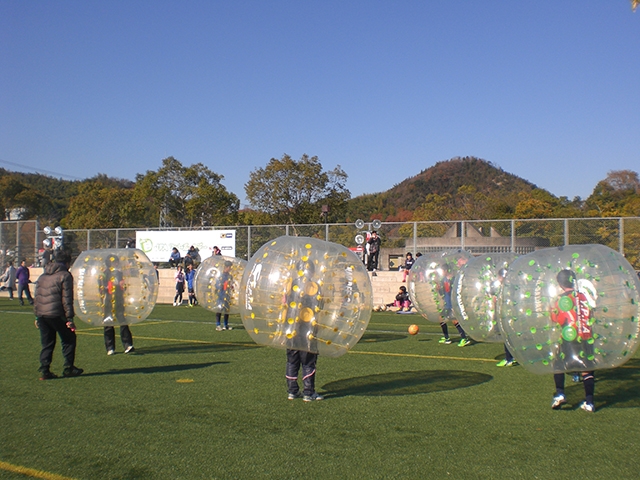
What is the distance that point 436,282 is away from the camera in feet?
42.5

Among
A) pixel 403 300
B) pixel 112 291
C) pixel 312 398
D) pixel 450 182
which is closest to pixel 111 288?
pixel 112 291

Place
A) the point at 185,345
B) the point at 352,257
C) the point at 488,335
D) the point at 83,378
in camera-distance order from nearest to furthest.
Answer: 1. the point at 352,257
2. the point at 83,378
3. the point at 488,335
4. the point at 185,345

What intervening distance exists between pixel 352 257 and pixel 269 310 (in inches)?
53.3

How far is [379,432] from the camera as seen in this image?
664cm

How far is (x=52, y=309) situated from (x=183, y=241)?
21432mm

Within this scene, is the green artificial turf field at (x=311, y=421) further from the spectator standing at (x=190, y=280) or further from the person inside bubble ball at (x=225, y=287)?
the spectator standing at (x=190, y=280)

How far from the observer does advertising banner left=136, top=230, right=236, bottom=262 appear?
29.1 m

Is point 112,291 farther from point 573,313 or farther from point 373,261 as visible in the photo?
point 373,261

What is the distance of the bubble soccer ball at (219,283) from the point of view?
50.2 ft

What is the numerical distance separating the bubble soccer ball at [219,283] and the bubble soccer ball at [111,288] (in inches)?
146

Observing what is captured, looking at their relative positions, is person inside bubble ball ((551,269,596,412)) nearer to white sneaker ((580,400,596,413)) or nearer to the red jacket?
the red jacket

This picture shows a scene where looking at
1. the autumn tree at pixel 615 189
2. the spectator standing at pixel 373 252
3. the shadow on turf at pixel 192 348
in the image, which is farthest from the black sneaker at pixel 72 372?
the autumn tree at pixel 615 189

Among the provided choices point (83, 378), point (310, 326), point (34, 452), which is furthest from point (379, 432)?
point (83, 378)

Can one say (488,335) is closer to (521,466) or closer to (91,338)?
(521,466)
